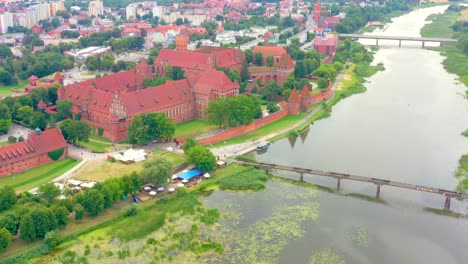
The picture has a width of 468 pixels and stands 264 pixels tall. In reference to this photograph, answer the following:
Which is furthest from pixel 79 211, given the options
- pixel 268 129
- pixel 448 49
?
pixel 448 49

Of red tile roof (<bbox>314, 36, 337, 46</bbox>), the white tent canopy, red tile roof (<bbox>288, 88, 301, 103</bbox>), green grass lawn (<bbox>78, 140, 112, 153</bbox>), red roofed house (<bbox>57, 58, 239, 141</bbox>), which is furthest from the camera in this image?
red tile roof (<bbox>314, 36, 337, 46</bbox>)

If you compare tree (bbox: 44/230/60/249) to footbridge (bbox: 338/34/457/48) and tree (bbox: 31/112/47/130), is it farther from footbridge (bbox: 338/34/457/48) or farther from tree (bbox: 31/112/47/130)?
footbridge (bbox: 338/34/457/48)

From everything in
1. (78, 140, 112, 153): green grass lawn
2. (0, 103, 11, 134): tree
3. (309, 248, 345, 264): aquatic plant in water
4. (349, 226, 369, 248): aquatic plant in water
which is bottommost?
(309, 248, 345, 264): aquatic plant in water

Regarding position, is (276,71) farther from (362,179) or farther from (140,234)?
(140,234)

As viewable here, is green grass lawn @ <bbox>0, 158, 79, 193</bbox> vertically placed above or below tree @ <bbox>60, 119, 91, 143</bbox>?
below

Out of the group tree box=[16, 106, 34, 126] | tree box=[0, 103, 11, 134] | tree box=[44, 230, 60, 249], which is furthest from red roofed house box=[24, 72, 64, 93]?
tree box=[44, 230, 60, 249]

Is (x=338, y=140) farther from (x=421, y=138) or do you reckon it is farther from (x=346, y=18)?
(x=346, y=18)

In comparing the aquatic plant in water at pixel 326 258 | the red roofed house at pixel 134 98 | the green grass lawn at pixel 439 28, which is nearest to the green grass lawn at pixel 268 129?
the red roofed house at pixel 134 98
